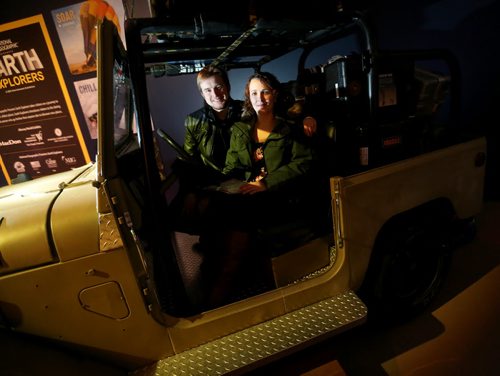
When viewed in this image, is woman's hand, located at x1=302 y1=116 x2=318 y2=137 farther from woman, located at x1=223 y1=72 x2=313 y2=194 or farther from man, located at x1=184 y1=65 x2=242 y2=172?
man, located at x1=184 y1=65 x2=242 y2=172

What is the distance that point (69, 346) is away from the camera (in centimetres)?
117

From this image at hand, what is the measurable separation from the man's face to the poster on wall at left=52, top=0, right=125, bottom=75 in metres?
2.63

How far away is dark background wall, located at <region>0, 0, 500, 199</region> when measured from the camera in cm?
278

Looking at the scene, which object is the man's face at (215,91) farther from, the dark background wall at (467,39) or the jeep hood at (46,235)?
the dark background wall at (467,39)

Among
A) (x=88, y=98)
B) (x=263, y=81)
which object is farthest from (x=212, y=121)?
(x=88, y=98)

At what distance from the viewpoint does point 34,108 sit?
4.47 meters

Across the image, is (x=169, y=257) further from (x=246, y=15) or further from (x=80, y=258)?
(x=246, y=15)

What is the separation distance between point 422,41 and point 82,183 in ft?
12.0

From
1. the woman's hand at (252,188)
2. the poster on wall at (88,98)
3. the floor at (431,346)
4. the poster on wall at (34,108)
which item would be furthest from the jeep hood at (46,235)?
the poster on wall at (34,108)

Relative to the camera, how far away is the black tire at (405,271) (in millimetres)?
1784

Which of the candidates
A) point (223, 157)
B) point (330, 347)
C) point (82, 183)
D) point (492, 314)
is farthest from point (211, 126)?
point (492, 314)

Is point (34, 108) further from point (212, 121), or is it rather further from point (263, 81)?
point (263, 81)

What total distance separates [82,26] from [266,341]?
15.7ft

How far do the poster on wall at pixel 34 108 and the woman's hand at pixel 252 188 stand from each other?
4103mm
